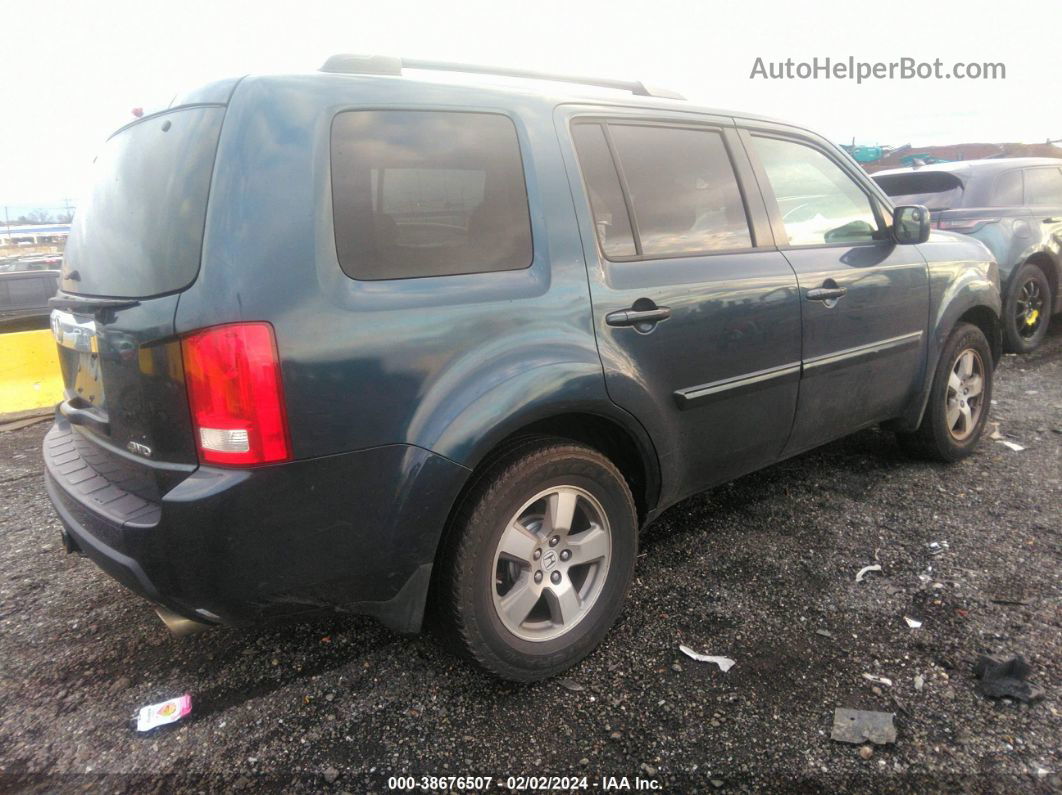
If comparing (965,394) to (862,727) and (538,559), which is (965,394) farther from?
(538,559)

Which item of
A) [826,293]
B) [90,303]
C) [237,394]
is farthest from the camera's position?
[826,293]

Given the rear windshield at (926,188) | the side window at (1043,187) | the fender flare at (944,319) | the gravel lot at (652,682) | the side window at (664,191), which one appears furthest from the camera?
the side window at (1043,187)

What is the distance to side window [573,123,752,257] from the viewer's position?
2.40 m

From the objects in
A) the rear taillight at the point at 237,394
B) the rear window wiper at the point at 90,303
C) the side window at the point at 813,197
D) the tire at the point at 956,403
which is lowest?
the tire at the point at 956,403

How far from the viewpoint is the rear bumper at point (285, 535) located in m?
1.72

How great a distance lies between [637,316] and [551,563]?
861mm

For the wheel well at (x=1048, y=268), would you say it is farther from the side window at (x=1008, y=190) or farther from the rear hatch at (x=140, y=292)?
the rear hatch at (x=140, y=292)

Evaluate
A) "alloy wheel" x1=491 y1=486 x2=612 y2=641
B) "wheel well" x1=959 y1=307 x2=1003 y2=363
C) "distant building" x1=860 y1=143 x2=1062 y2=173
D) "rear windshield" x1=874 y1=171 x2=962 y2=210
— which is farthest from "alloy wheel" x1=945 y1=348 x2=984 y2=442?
"distant building" x1=860 y1=143 x2=1062 y2=173

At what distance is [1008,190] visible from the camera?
20.8 feet

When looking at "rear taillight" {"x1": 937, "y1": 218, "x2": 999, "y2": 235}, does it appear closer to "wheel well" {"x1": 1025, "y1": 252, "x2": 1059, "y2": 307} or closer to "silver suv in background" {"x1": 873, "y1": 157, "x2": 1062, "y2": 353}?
"silver suv in background" {"x1": 873, "y1": 157, "x2": 1062, "y2": 353}

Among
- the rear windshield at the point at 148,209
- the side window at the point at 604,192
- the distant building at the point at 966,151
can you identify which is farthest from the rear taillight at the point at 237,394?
the distant building at the point at 966,151

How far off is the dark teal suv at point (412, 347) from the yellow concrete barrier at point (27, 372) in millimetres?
3803

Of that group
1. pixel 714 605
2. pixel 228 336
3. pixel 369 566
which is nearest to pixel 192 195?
pixel 228 336

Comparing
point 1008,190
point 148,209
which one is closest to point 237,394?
point 148,209
